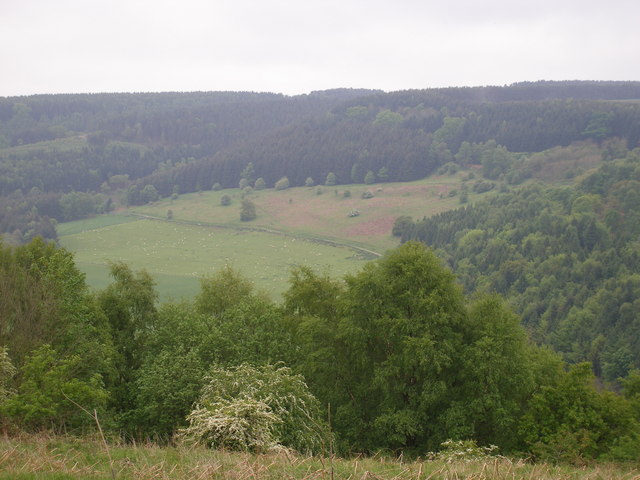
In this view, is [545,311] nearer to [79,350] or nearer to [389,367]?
[389,367]

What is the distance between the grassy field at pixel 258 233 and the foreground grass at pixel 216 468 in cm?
7084

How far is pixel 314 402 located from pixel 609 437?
1196 centimetres

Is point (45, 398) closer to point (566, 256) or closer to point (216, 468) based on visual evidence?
point (216, 468)

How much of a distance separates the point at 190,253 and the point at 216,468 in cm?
11193

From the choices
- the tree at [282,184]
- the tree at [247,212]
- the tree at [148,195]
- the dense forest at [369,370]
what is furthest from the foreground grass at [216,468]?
the tree at [148,195]

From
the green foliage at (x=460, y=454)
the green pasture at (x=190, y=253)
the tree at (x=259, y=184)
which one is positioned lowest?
the green pasture at (x=190, y=253)

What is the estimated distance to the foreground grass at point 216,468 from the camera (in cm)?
999

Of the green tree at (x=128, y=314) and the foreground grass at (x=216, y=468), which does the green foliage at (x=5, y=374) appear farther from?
the green tree at (x=128, y=314)

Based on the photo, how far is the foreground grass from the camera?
393 inches

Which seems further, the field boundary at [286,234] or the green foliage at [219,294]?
Answer: the field boundary at [286,234]

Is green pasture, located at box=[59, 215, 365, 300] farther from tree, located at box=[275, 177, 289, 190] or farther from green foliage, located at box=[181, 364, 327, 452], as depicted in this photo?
green foliage, located at box=[181, 364, 327, 452]

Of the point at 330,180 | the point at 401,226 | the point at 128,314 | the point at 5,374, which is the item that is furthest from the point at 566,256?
the point at 330,180

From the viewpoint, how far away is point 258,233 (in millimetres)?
139250

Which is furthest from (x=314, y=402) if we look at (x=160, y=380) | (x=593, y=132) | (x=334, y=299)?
(x=593, y=132)
